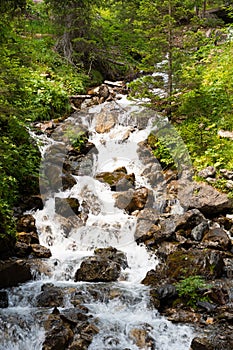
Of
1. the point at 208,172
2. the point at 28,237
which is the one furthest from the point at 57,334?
the point at 208,172

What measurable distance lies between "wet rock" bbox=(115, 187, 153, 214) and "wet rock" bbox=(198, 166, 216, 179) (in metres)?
1.53

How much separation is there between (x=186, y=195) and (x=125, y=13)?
45.0 ft

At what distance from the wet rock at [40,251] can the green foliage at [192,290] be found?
3.14m

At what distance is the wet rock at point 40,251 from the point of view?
27.1 ft

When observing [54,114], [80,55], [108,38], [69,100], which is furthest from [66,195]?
[108,38]

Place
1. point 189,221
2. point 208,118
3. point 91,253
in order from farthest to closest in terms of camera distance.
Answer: point 208,118 → point 91,253 → point 189,221

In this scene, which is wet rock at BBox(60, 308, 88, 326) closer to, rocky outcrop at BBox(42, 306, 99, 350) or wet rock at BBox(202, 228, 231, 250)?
rocky outcrop at BBox(42, 306, 99, 350)

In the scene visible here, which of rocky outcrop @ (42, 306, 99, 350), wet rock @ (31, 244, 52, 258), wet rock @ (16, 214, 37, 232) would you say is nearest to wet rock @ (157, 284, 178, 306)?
rocky outcrop @ (42, 306, 99, 350)

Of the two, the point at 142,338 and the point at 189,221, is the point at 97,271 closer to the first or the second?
the point at 142,338

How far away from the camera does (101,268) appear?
7621mm

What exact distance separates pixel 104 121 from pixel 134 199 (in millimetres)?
4440

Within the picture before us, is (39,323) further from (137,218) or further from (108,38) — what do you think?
(108,38)

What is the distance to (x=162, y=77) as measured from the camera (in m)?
11.9

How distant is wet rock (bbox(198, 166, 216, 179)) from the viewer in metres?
9.98
